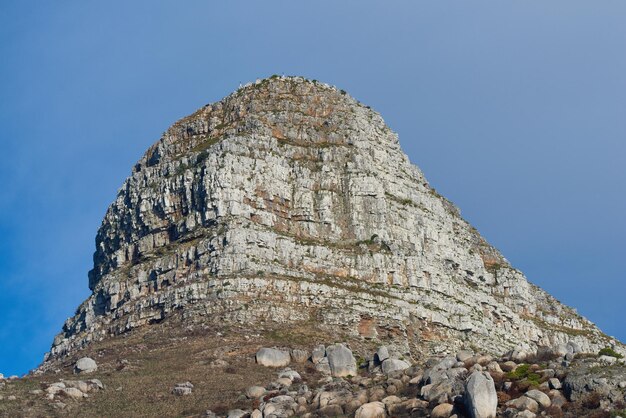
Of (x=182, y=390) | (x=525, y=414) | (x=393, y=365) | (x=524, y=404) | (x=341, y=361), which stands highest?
(x=341, y=361)

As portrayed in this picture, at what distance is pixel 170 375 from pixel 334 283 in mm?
34119

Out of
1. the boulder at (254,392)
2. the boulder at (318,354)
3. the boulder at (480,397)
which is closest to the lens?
the boulder at (480,397)

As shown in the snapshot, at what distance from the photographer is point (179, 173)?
464 ft

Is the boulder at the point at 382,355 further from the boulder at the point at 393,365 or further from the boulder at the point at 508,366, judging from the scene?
the boulder at the point at 508,366

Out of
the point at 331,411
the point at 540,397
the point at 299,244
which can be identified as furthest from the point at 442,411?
the point at 299,244

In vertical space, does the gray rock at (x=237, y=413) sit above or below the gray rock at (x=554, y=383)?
above

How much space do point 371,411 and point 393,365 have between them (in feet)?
71.5

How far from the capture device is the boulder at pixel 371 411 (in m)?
77.0

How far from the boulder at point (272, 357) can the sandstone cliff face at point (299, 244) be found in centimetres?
993

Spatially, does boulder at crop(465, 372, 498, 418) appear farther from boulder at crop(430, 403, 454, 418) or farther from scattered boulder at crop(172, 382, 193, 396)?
scattered boulder at crop(172, 382, 193, 396)

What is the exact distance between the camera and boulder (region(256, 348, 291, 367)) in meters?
106

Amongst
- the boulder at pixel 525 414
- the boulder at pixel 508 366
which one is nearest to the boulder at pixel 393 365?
the boulder at pixel 508 366

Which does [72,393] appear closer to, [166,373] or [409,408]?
[166,373]

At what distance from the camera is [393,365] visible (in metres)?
98.8
